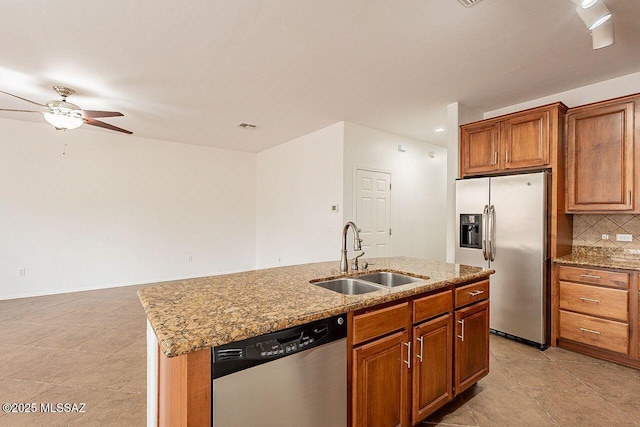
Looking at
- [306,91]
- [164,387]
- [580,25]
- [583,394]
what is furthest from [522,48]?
[164,387]

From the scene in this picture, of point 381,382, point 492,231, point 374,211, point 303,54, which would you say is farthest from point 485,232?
point 303,54

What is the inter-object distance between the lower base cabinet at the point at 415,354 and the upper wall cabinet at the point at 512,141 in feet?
5.86

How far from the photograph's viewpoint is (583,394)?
87.6 inches

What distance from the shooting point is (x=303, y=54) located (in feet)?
8.63

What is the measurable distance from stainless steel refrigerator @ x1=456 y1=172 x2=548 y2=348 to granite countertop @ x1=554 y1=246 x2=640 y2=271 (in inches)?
11.5

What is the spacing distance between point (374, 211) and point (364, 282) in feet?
9.84

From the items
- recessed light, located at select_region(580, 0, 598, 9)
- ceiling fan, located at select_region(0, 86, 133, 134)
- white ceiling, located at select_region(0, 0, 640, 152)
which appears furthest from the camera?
ceiling fan, located at select_region(0, 86, 133, 134)

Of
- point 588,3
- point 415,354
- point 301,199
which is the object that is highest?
point 588,3

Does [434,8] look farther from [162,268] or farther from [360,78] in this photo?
[162,268]

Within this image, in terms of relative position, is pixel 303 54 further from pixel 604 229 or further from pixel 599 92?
pixel 604 229

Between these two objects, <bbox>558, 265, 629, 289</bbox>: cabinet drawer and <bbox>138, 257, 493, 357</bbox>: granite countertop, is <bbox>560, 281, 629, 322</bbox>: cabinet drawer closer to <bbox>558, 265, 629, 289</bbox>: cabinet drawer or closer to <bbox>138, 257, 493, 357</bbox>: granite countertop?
<bbox>558, 265, 629, 289</bbox>: cabinet drawer

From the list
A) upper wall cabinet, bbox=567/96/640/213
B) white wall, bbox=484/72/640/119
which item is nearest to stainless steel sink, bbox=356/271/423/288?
upper wall cabinet, bbox=567/96/640/213

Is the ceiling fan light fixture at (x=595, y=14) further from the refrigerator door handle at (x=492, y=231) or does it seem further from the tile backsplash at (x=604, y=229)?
the tile backsplash at (x=604, y=229)

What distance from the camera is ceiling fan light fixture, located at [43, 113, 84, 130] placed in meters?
3.21
